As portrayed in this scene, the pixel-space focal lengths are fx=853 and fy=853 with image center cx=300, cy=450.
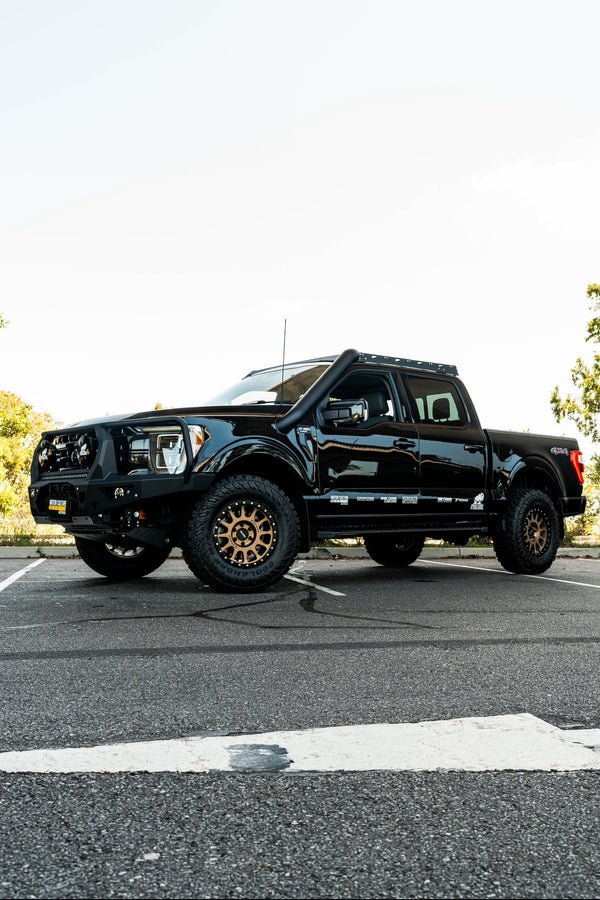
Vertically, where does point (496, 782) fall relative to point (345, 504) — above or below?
below

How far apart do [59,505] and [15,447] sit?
36285 mm

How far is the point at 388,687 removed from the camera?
4047 mm

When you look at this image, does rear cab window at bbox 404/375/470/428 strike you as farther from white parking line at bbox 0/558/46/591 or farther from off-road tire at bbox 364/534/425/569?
white parking line at bbox 0/558/46/591

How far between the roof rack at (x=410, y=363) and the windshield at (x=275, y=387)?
1.50 feet

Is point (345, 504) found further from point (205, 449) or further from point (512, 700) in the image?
point (512, 700)

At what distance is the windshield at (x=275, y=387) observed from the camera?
27.2ft

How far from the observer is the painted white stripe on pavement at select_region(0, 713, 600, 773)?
9.37 ft

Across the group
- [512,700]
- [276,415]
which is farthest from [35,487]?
[512,700]

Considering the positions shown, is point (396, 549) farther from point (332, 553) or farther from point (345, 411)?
point (345, 411)

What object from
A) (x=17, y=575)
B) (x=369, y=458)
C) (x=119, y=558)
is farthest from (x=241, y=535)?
(x=17, y=575)

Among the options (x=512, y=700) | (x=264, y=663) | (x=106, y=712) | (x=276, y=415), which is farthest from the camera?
(x=276, y=415)

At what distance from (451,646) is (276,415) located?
3.33 metres

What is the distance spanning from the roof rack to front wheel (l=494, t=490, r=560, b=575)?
1.64 metres

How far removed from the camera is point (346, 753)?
9.87ft
